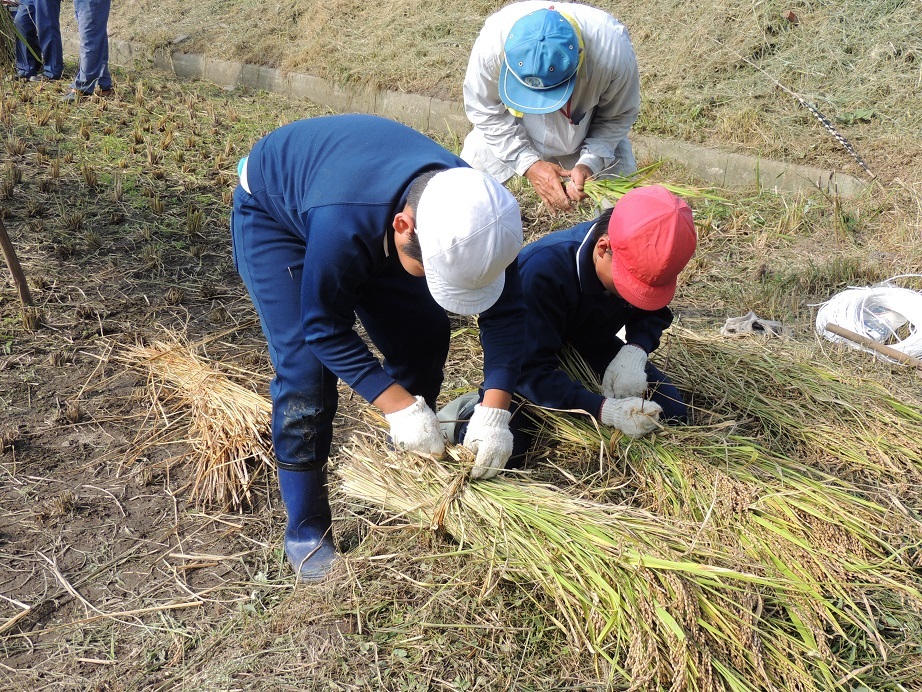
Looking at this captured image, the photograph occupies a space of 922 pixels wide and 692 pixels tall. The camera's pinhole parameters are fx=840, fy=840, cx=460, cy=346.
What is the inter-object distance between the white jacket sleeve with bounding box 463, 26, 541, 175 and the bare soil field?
31.6 inches

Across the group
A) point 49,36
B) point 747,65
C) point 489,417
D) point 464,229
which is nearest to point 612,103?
point 489,417

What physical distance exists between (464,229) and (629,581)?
928mm

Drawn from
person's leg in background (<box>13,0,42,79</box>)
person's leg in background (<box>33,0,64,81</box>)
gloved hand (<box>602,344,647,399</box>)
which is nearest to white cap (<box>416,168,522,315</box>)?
gloved hand (<box>602,344,647,399</box>)

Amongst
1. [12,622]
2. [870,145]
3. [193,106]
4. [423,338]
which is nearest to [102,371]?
[12,622]

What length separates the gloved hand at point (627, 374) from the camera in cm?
274

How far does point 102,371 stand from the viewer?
11.4 feet

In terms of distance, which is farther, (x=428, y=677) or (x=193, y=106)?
(x=193, y=106)

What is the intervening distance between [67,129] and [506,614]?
5556 mm

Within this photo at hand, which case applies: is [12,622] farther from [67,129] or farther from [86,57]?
[86,57]

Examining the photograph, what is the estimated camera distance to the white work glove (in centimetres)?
219

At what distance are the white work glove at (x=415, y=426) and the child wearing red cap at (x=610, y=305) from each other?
350 mm

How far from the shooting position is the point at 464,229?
1.86m

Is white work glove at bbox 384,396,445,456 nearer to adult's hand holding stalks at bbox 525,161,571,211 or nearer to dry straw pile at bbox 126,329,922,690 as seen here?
dry straw pile at bbox 126,329,922,690

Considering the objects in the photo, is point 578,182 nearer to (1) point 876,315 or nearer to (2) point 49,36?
(1) point 876,315
